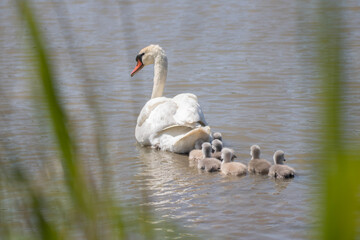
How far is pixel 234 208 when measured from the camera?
15.8ft

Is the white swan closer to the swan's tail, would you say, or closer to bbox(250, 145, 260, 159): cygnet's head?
the swan's tail

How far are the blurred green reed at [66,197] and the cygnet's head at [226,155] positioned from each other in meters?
4.96

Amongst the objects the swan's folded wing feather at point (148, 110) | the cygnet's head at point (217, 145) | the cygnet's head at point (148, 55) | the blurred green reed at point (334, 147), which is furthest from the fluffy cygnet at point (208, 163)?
the blurred green reed at point (334, 147)

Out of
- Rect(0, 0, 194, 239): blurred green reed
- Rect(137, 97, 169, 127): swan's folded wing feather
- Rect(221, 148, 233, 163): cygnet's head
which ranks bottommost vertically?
Rect(221, 148, 233, 163): cygnet's head

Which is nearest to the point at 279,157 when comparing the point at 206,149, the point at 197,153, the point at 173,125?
the point at 206,149

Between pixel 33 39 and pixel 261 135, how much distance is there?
6.84 meters

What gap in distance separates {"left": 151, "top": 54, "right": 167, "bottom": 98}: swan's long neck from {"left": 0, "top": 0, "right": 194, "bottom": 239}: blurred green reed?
7.26 meters

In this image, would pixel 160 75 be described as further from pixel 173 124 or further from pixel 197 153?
pixel 197 153

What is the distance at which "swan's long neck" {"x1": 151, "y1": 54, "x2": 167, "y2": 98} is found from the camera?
27.2 ft

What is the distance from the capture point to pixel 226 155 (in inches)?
237

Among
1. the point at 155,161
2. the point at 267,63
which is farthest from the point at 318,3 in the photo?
the point at 267,63

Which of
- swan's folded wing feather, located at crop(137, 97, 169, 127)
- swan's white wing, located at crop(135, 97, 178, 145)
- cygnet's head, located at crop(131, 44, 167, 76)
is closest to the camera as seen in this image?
swan's white wing, located at crop(135, 97, 178, 145)

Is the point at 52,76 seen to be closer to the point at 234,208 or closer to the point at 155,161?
the point at 234,208

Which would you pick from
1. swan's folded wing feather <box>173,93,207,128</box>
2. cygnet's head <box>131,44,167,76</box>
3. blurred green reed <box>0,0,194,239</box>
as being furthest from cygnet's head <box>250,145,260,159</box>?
blurred green reed <box>0,0,194,239</box>
